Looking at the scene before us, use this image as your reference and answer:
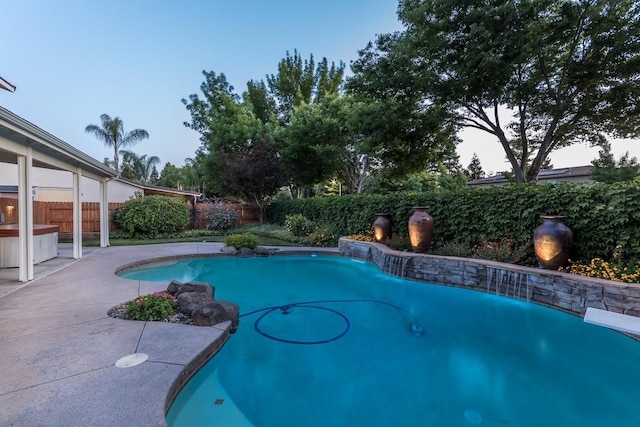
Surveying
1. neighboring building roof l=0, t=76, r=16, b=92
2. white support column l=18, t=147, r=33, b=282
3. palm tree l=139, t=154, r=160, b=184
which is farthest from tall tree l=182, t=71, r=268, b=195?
palm tree l=139, t=154, r=160, b=184

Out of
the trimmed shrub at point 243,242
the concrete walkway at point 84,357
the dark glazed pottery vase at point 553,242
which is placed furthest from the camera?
the trimmed shrub at point 243,242

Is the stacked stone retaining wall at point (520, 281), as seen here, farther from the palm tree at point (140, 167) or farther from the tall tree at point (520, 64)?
the palm tree at point (140, 167)

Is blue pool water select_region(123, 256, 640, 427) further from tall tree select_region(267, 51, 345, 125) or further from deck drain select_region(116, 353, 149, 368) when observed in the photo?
tall tree select_region(267, 51, 345, 125)

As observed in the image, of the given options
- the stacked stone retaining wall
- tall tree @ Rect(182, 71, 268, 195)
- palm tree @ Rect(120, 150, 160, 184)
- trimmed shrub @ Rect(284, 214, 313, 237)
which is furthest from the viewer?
palm tree @ Rect(120, 150, 160, 184)

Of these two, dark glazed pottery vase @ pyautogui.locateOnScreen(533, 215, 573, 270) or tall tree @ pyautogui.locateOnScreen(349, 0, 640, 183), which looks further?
tall tree @ pyautogui.locateOnScreen(349, 0, 640, 183)

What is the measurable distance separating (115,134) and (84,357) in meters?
33.5

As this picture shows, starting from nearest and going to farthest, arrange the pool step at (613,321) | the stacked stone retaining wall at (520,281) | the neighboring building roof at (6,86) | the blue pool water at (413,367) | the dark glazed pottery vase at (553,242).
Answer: the pool step at (613,321), the blue pool water at (413,367), the stacked stone retaining wall at (520,281), the neighboring building roof at (6,86), the dark glazed pottery vase at (553,242)

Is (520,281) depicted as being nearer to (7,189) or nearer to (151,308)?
(151,308)

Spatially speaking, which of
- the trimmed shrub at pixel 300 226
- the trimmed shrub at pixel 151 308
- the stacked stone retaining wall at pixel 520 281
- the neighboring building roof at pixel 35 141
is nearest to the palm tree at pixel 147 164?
the trimmed shrub at pixel 300 226

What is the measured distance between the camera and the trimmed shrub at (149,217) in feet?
43.8

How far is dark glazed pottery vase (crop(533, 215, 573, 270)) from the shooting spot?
16.8 ft

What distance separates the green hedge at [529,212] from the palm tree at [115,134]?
29.3 m

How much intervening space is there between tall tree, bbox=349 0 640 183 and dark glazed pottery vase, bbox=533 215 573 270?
4.68m

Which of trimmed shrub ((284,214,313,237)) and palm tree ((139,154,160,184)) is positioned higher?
palm tree ((139,154,160,184))
